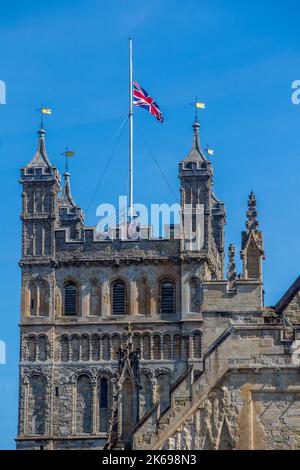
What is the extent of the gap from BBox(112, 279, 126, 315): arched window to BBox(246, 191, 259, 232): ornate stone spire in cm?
4132

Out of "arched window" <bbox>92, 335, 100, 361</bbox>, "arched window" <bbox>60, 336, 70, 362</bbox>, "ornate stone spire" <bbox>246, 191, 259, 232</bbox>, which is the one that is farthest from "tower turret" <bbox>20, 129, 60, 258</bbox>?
"ornate stone spire" <bbox>246, 191, 259, 232</bbox>

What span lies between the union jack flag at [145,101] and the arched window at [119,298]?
1074cm

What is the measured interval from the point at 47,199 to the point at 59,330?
26.8 feet

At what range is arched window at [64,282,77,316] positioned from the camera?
361 ft

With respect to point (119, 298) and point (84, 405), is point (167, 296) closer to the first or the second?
point (119, 298)

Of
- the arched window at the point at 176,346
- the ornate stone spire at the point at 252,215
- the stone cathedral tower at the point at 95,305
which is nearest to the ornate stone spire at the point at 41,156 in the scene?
the stone cathedral tower at the point at 95,305

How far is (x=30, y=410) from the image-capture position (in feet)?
355

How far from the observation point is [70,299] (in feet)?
361

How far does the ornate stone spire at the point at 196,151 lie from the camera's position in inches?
4370

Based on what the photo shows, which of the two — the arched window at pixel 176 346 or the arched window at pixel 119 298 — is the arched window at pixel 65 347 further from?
the arched window at pixel 176 346

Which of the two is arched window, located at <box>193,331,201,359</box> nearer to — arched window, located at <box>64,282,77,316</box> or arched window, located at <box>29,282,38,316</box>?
arched window, located at <box>64,282,77,316</box>
